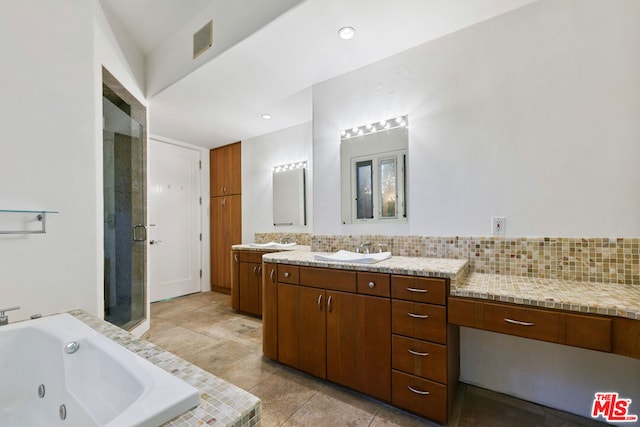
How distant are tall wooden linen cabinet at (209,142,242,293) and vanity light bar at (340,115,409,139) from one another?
226 centimetres

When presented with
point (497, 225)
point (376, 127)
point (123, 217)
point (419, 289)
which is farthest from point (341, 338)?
point (123, 217)

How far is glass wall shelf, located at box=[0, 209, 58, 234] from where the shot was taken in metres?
1.42

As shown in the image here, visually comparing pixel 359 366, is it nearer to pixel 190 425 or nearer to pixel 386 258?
pixel 386 258

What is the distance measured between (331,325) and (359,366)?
0.95 feet

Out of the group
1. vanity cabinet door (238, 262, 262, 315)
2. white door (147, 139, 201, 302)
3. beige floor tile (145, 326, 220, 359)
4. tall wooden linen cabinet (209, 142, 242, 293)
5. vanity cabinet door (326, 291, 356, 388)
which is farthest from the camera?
tall wooden linen cabinet (209, 142, 242, 293)

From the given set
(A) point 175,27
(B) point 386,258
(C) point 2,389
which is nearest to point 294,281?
(B) point 386,258

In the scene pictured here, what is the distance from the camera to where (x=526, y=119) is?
1.69m

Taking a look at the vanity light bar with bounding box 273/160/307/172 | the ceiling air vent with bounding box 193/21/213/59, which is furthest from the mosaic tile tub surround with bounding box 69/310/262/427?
the vanity light bar with bounding box 273/160/307/172

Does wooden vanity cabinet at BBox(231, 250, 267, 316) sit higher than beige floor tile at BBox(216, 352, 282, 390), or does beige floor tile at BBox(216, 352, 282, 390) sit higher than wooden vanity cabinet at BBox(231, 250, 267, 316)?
wooden vanity cabinet at BBox(231, 250, 267, 316)

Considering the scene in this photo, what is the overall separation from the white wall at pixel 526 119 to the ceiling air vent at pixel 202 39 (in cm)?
129

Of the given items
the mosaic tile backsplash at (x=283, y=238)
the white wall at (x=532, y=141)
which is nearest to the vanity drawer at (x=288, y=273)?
the white wall at (x=532, y=141)

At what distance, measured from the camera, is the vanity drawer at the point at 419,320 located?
1.45 metres

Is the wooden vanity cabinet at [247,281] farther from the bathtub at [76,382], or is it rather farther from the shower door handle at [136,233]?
the bathtub at [76,382]

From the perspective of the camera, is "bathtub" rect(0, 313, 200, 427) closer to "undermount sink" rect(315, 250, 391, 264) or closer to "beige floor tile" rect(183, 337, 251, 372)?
"beige floor tile" rect(183, 337, 251, 372)
